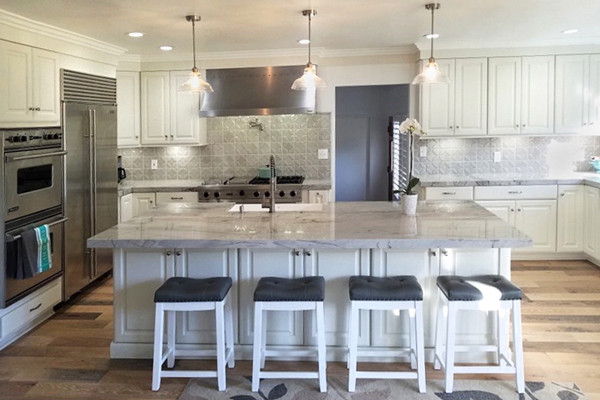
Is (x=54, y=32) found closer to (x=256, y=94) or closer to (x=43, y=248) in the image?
(x=43, y=248)

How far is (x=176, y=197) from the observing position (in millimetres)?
6223

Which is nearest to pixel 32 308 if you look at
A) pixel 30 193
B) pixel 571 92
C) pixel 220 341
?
pixel 30 193

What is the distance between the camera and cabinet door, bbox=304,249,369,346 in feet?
11.6

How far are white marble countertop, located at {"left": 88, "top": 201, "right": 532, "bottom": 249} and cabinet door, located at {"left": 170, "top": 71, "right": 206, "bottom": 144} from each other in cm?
238

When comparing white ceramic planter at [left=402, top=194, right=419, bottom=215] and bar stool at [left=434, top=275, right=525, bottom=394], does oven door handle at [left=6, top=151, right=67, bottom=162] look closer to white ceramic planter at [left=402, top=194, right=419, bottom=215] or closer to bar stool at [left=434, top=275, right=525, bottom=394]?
white ceramic planter at [left=402, top=194, right=419, bottom=215]

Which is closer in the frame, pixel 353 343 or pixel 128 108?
pixel 353 343

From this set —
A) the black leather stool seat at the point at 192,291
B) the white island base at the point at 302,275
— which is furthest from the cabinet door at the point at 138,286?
the black leather stool seat at the point at 192,291

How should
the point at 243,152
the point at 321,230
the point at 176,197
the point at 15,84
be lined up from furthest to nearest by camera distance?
1. the point at 243,152
2. the point at 176,197
3. the point at 15,84
4. the point at 321,230

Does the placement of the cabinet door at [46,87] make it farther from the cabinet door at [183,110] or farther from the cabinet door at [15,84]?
the cabinet door at [183,110]

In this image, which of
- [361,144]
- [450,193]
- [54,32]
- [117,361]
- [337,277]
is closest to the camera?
[337,277]

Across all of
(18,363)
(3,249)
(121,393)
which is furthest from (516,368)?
(3,249)

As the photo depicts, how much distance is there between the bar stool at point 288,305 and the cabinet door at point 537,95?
3.77 m

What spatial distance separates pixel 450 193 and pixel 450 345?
3.03 m

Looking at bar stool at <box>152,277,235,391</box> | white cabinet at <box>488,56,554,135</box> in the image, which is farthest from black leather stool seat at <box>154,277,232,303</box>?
white cabinet at <box>488,56,554,135</box>
